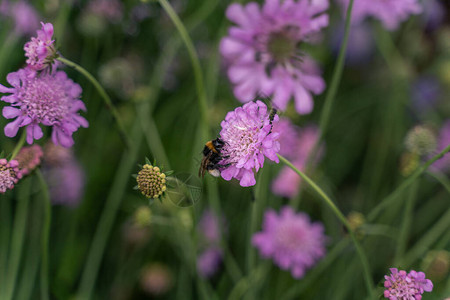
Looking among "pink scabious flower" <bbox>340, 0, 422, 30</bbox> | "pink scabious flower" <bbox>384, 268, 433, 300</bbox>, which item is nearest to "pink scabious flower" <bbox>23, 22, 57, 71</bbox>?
"pink scabious flower" <bbox>384, 268, 433, 300</bbox>

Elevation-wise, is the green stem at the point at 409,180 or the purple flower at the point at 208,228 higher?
the purple flower at the point at 208,228

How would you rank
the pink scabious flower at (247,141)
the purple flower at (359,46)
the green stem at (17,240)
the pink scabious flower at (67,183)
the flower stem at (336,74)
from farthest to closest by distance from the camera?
the purple flower at (359,46) → the pink scabious flower at (67,183) → the green stem at (17,240) → the flower stem at (336,74) → the pink scabious flower at (247,141)

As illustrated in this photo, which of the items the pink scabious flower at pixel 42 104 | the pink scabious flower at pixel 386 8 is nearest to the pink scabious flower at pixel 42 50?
the pink scabious flower at pixel 42 104

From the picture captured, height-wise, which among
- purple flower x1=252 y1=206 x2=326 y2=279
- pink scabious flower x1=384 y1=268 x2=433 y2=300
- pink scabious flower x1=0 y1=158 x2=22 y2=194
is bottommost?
pink scabious flower x1=384 y1=268 x2=433 y2=300

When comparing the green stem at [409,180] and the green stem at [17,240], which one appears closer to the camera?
the green stem at [409,180]

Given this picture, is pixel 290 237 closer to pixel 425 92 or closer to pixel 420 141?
pixel 420 141

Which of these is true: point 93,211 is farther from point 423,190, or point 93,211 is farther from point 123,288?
point 423,190

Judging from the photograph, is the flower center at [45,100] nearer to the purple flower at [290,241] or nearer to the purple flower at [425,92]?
the purple flower at [290,241]

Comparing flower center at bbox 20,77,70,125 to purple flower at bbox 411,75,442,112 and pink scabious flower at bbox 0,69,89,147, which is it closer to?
pink scabious flower at bbox 0,69,89,147

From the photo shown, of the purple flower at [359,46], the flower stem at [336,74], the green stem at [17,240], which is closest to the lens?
the flower stem at [336,74]
